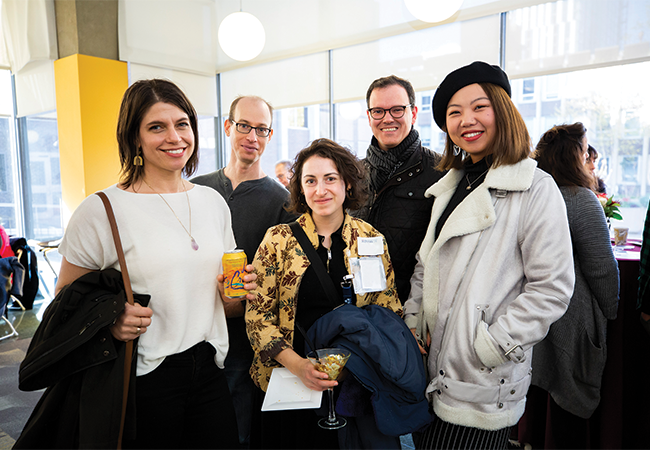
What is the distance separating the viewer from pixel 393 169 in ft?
7.45

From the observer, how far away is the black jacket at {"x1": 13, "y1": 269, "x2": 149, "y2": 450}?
120 cm

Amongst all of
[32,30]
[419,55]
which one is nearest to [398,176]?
[419,55]

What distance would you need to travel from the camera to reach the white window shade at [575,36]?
3.76 meters

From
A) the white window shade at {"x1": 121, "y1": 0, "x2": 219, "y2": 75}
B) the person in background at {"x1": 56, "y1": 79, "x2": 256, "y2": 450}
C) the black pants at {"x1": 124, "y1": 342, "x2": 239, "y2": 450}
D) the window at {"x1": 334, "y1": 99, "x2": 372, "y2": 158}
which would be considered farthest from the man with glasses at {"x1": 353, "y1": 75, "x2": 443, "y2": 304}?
the white window shade at {"x1": 121, "y1": 0, "x2": 219, "y2": 75}

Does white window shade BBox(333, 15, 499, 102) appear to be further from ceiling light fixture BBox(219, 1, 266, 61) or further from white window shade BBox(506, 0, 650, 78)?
ceiling light fixture BBox(219, 1, 266, 61)

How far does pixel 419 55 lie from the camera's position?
494cm

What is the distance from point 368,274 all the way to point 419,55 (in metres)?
3.98

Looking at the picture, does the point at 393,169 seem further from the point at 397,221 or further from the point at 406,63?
the point at 406,63

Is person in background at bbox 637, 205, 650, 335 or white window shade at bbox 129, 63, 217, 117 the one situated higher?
white window shade at bbox 129, 63, 217, 117

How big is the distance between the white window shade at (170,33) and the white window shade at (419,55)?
242cm

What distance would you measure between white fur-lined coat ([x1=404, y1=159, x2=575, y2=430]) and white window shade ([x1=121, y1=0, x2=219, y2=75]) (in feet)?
20.1

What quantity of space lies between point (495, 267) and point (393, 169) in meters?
0.99

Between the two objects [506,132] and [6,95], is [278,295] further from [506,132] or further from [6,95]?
[6,95]

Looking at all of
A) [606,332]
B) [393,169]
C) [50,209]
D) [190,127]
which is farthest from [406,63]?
[50,209]
